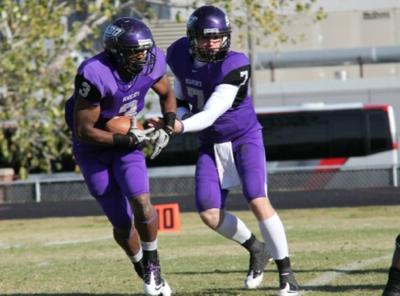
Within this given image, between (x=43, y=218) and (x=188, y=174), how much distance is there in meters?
7.53

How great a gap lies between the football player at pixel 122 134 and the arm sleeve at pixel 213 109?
121 mm

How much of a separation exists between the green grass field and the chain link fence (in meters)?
8.46

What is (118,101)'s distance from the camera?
6.40m

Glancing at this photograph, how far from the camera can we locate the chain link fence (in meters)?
23.9

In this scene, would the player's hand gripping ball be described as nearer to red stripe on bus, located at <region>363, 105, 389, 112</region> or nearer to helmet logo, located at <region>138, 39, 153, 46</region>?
helmet logo, located at <region>138, 39, 153, 46</region>

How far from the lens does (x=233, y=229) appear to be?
6.98m

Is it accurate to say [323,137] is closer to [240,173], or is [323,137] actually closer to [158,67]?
[240,173]

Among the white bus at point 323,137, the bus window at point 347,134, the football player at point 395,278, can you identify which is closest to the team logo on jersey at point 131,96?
the football player at point 395,278

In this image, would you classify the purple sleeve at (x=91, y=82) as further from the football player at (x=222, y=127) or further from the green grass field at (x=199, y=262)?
the green grass field at (x=199, y=262)

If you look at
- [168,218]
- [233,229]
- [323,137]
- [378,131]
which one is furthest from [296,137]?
[233,229]

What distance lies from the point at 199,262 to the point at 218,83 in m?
2.75

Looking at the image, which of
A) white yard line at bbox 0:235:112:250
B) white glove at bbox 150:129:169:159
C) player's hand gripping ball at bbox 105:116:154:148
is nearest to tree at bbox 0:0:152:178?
white yard line at bbox 0:235:112:250

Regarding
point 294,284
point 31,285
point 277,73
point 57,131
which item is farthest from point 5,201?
point 294,284

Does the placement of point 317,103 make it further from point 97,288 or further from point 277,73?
point 97,288
